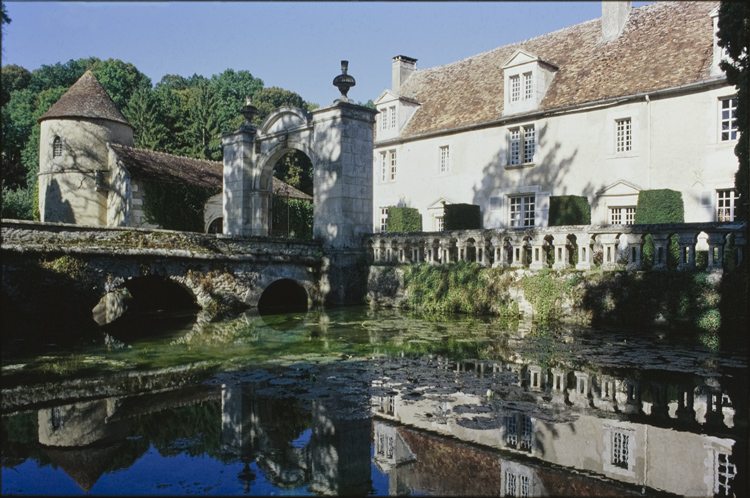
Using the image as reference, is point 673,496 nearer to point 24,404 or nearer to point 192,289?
point 24,404

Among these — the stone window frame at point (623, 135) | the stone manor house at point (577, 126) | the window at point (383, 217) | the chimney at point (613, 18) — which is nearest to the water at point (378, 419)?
the stone manor house at point (577, 126)

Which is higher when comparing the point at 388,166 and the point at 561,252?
the point at 388,166

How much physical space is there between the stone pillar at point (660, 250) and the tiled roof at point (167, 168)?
1818 cm

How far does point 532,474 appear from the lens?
371 centimetres

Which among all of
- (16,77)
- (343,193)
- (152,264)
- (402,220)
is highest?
(16,77)

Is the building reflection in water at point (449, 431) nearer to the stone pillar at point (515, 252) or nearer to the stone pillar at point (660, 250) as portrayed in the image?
the stone pillar at point (660, 250)

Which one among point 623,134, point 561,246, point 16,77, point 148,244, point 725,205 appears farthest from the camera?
point 16,77

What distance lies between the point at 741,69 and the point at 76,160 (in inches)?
879

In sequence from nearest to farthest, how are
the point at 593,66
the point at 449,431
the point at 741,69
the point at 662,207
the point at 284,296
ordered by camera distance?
the point at 449,431, the point at 741,69, the point at 662,207, the point at 284,296, the point at 593,66

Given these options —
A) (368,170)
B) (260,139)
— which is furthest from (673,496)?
(260,139)

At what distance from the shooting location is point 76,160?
2330 centimetres

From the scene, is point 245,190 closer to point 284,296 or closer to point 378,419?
point 284,296

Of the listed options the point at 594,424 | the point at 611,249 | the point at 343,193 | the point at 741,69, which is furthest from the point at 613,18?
the point at 594,424

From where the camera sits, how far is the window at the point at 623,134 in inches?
703
